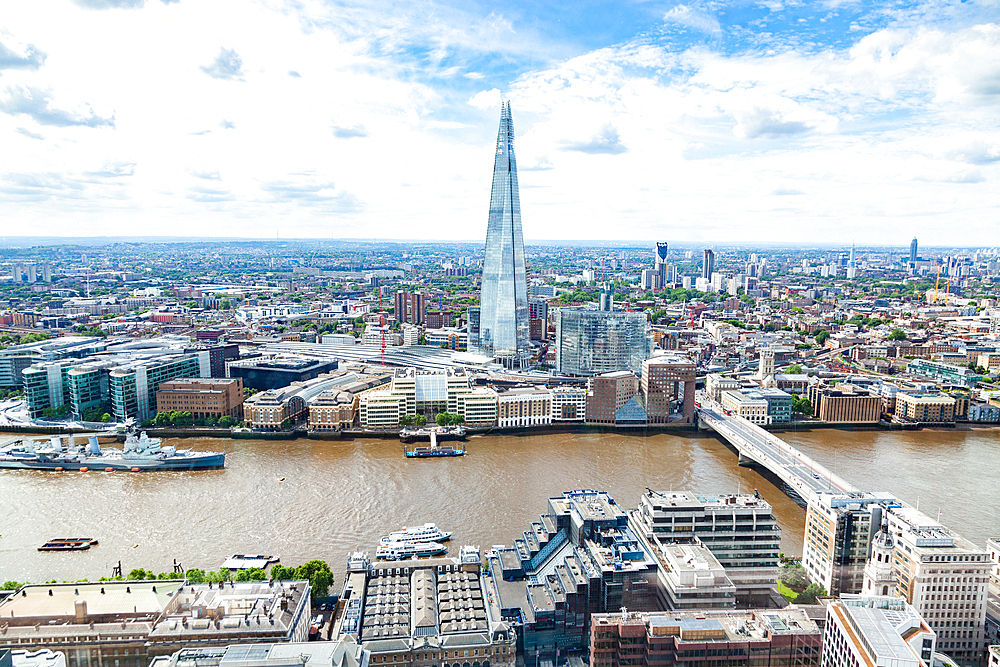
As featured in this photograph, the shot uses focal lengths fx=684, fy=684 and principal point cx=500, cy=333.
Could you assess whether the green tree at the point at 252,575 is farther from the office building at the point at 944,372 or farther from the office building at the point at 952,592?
the office building at the point at 944,372

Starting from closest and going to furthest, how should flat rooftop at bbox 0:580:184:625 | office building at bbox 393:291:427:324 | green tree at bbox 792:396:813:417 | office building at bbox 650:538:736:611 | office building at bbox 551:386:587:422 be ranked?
flat rooftop at bbox 0:580:184:625
office building at bbox 650:538:736:611
office building at bbox 551:386:587:422
green tree at bbox 792:396:813:417
office building at bbox 393:291:427:324

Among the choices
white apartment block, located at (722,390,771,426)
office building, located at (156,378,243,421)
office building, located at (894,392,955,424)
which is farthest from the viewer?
office building, located at (894,392,955,424)

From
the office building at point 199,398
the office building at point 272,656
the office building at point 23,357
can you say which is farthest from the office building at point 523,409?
the office building at point 23,357

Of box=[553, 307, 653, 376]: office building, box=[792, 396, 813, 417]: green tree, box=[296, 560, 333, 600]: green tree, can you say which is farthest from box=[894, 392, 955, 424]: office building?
box=[296, 560, 333, 600]: green tree

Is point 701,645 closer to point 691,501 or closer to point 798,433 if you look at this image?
point 691,501

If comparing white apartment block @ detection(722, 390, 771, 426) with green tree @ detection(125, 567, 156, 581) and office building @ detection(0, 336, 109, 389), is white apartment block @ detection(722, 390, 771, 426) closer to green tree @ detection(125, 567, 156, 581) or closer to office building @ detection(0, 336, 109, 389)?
green tree @ detection(125, 567, 156, 581)

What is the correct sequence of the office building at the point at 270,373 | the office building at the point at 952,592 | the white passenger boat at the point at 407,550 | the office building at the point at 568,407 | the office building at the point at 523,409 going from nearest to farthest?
the office building at the point at 952,592, the white passenger boat at the point at 407,550, the office building at the point at 523,409, the office building at the point at 568,407, the office building at the point at 270,373

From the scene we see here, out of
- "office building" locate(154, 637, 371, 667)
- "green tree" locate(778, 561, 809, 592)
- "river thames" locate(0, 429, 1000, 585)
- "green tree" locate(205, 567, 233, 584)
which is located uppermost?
"office building" locate(154, 637, 371, 667)
